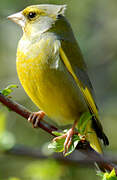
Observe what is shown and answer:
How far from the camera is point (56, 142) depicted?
3.51 metres

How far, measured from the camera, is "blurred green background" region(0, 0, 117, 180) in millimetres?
7105

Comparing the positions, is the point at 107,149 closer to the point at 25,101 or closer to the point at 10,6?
the point at 25,101

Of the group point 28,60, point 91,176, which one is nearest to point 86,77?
point 28,60

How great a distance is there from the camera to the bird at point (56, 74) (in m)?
4.24

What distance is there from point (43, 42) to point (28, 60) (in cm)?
29

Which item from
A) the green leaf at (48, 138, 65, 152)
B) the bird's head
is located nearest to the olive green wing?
the bird's head

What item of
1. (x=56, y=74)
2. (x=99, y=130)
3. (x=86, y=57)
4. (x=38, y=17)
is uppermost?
(x=38, y=17)

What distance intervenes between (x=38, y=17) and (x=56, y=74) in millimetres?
1005

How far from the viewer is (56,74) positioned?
13.9ft

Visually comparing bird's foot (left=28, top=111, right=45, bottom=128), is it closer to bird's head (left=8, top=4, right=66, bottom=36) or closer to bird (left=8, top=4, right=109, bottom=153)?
bird (left=8, top=4, right=109, bottom=153)

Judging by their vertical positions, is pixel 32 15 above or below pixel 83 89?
above

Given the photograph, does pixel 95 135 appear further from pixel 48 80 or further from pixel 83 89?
pixel 48 80

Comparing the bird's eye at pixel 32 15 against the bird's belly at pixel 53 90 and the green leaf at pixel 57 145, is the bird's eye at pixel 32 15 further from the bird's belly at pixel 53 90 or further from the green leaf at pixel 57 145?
the green leaf at pixel 57 145

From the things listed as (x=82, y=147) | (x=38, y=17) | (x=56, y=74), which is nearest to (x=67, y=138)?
(x=82, y=147)
